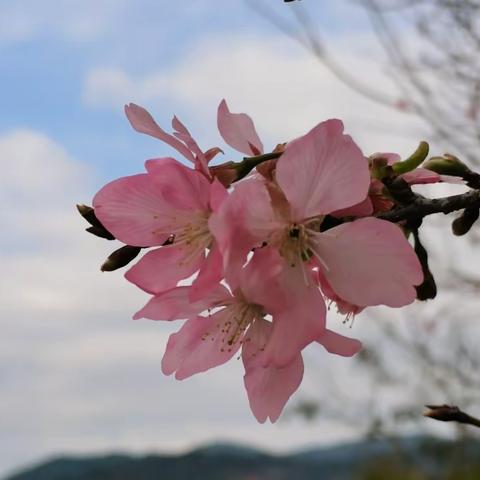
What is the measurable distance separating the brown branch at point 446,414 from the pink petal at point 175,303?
383 millimetres

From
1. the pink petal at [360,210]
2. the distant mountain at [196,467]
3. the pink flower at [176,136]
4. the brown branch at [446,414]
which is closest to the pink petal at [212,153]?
the pink flower at [176,136]

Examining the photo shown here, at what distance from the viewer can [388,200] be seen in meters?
0.72

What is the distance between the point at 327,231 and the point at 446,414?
42 cm

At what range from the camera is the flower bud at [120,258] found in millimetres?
720

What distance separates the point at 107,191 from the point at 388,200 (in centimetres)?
22

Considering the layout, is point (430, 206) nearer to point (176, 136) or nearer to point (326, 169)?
point (326, 169)

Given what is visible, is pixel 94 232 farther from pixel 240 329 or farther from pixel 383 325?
pixel 383 325

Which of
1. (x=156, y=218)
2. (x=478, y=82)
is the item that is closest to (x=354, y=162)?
(x=156, y=218)

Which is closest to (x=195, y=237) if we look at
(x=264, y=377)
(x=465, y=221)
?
(x=264, y=377)

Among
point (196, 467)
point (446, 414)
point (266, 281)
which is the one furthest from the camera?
point (196, 467)

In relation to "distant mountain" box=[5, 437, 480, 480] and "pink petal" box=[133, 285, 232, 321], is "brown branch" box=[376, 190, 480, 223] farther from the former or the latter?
"distant mountain" box=[5, 437, 480, 480]

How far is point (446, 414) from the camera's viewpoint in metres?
1.03

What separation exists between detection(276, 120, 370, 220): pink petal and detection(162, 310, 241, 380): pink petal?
150 mm

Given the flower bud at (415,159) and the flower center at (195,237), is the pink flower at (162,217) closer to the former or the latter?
the flower center at (195,237)
